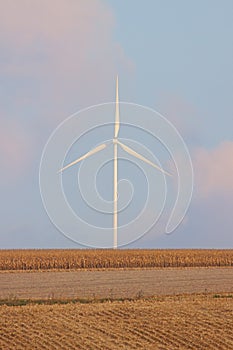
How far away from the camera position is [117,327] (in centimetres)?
2641

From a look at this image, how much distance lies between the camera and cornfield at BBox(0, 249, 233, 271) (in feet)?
229

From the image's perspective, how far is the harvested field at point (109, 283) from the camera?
43688 mm

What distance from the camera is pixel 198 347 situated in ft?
80.6

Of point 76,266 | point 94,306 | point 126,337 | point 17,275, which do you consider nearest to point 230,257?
point 76,266

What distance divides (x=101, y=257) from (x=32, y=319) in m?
46.0

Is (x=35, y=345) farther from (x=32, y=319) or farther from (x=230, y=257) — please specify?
(x=230, y=257)

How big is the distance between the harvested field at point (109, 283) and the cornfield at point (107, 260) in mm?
4718

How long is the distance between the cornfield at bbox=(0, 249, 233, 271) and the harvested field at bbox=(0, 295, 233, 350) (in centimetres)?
3967

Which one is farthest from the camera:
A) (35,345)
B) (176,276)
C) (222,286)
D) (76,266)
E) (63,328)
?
(76,266)

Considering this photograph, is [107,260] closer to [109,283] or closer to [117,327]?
[109,283]

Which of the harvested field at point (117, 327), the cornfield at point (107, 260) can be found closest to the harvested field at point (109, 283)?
the cornfield at point (107, 260)

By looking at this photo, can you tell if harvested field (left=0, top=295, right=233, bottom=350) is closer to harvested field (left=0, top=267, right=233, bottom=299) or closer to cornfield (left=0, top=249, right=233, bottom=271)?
harvested field (left=0, top=267, right=233, bottom=299)

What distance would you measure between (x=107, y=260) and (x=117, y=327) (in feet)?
152

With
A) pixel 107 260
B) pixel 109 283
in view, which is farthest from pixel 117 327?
pixel 107 260
